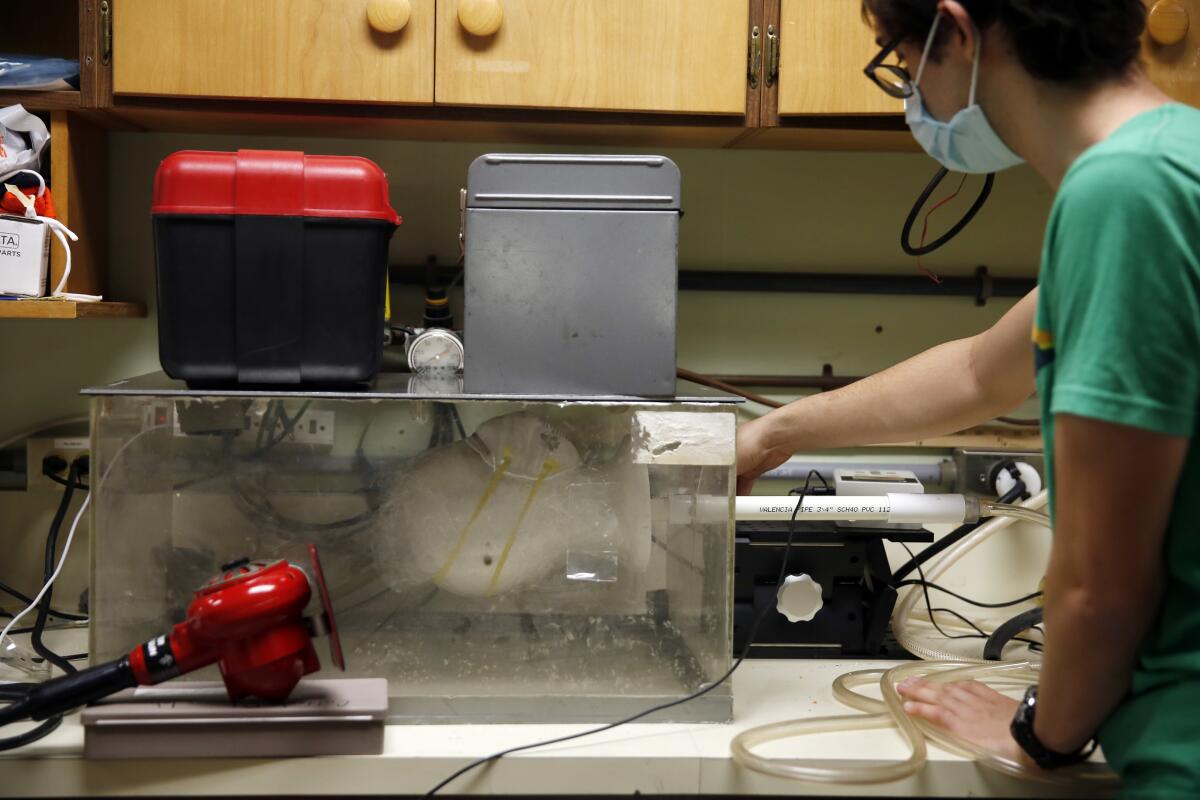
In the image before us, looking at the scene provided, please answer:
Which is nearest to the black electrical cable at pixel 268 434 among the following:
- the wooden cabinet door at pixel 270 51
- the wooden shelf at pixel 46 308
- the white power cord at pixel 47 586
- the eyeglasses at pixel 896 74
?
the white power cord at pixel 47 586

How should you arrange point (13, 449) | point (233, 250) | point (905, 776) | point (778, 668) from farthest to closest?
1. point (13, 449)
2. point (778, 668)
3. point (233, 250)
4. point (905, 776)

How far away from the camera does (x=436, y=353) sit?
1.35 metres

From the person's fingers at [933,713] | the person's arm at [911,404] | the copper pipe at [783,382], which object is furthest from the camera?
the copper pipe at [783,382]

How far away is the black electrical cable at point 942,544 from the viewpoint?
4.67 ft

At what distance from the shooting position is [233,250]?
109 cm

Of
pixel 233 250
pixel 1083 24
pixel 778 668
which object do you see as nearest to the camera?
pixel 1083 24

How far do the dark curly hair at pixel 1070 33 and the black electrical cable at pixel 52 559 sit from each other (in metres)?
1.31

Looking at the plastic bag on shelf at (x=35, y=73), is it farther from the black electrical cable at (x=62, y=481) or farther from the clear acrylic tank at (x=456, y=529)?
the black electrical cable at (x=62, y=481)

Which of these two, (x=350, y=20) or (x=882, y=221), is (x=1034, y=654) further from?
(x=350, y=20)

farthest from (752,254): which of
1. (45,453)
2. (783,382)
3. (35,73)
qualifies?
(45,453)

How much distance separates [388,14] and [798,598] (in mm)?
964

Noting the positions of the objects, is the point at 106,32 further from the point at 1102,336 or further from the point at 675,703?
the point at 1102,336

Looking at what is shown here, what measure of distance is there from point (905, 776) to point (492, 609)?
0.51m

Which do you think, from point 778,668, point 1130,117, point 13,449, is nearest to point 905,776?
point 778,668
